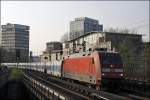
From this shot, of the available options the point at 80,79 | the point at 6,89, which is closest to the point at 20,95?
the point at 6,89

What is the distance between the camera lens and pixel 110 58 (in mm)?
27969

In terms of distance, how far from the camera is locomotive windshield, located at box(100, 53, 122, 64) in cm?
2769

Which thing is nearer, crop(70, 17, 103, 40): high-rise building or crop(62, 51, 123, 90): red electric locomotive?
crop(62, 51, 123, 90): red electric locomotive

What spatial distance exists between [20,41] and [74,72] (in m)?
119

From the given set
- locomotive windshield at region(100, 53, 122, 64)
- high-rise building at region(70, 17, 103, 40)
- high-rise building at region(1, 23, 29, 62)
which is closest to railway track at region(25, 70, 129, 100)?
locomotive windshield at region(100, 53, 122, 64)

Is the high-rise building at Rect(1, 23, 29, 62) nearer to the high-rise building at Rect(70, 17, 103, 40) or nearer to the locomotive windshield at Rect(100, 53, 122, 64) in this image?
the high-rise building at Rect(70, 17, 103, 40)

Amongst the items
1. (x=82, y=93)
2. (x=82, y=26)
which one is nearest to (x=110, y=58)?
(x=82, y=93)

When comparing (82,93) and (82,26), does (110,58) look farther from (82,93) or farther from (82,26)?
(82,26)

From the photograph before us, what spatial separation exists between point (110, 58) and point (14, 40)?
126 m

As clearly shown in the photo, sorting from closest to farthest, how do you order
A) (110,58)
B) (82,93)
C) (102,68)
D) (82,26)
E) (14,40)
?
(82,93) → (102,68) → (110,58) → (82,26) → (14,40)

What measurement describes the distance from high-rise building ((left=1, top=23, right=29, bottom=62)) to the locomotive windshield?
121 metres

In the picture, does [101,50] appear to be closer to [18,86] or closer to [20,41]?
[18,86]

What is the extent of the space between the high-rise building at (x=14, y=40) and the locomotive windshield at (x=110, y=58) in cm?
12077

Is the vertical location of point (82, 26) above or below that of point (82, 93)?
above
